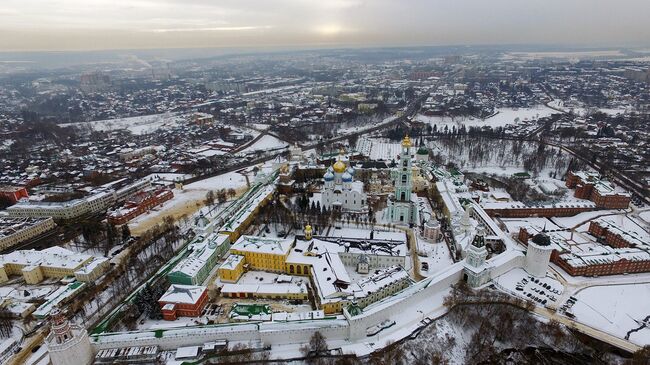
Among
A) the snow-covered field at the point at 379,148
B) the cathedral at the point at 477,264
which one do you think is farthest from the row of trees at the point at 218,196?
the cathedral at the point at 477,264

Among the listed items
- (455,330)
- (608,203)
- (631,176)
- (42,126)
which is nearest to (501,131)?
(631,176)

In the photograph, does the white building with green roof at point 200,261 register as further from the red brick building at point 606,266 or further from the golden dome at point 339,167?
the red brick building at point 606,266

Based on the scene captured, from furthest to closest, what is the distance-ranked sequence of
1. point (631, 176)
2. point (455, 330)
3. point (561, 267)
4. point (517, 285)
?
point (631, 176)
point (561, 267)
point (517, 285)
point (455, 330)

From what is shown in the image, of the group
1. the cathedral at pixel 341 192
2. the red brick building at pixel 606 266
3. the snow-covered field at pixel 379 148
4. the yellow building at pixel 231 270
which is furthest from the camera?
the snow-covered field at pixel 379 148

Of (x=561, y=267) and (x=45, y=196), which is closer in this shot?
(x=561, y=267)

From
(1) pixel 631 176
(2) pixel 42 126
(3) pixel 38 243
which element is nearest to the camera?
(3) pixel 38 243

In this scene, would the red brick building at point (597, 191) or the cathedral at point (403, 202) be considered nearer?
the cathedral at point (403, 202)

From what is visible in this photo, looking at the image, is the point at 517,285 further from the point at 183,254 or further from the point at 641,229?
the point at 183,254

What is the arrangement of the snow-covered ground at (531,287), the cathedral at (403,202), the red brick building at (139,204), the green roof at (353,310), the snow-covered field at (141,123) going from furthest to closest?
the snow-covered field at (141,123) < the red brick building at (139,204) < the cathedral at (403,202) < the snow-covered ground at (531,287) < the green roof at (353,310)
